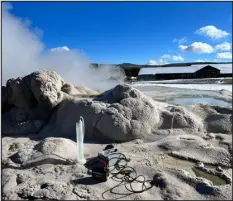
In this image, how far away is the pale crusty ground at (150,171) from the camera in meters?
3.14

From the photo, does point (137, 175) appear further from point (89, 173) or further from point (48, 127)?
point (48, 127)

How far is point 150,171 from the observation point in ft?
12.1

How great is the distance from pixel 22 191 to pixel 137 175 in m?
1.46

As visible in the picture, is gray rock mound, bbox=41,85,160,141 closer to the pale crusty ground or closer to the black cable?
the pale crusty ground

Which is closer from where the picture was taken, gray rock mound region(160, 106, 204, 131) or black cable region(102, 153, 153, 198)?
black cable region(102, 153, 153, 198)

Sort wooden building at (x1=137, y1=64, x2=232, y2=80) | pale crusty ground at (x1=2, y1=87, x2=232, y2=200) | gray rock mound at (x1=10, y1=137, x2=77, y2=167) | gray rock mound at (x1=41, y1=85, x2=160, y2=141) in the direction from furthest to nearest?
wooden building at (x1=137, y1=64, x2=232, y2=80), gray rock mound at (x1=41, y1=85, x2=160, y2=141), gray rock mound at (x1=10, y1=137, x2=77, y2=167), pale crusty ground at (x1=2, y1=87, x2=232, y2=200)

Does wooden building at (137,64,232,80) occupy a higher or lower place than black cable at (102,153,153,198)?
higher

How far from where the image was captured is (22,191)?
322 cm

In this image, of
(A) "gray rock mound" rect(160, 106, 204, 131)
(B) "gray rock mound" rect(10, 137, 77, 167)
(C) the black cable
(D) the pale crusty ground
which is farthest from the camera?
(A) "gray rock mound" rect(160, 106, 204, 131)

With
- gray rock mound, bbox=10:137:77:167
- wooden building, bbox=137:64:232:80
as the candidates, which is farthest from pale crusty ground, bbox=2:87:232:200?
wooden building, bbox=137:64:232:80

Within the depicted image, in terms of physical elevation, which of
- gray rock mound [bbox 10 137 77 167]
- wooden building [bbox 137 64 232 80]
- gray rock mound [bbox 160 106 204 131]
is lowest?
gray rock mound [bbox 10 137 77 167]

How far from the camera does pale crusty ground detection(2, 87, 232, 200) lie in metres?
3.14

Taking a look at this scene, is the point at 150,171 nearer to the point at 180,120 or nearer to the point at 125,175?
the point at 125,175

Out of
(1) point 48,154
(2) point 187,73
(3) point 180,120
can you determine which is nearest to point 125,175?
(1) point 48,154
